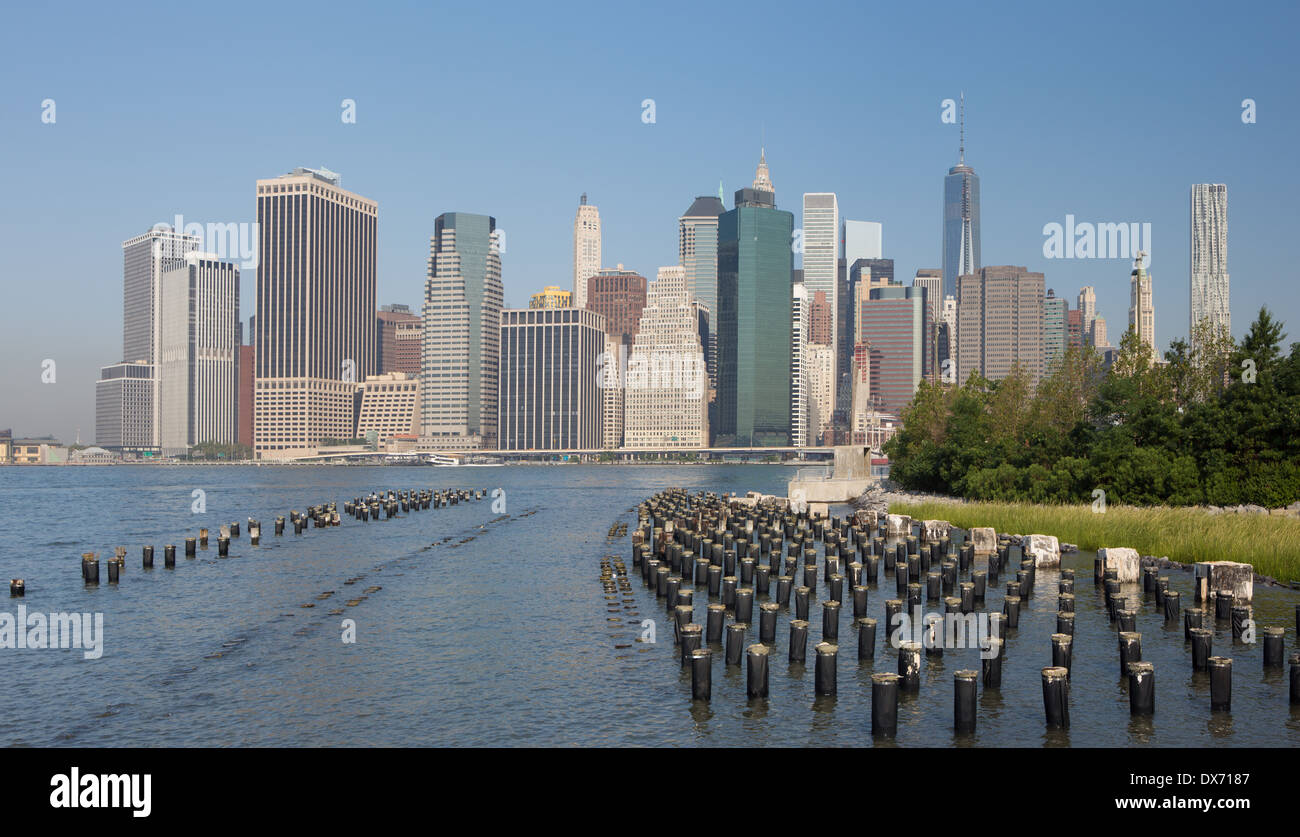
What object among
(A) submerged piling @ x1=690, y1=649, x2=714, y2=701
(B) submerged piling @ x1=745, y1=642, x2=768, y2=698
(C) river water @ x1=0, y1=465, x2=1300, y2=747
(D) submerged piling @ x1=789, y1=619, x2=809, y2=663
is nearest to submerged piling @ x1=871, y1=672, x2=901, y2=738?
(C) river water @ x1=0, y1=465, x2=1300, y2=747

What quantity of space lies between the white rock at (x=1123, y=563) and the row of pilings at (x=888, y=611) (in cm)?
25

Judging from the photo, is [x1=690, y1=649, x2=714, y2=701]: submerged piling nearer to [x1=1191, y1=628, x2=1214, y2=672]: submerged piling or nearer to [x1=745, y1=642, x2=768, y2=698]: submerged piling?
[x1=745, y1=642, x2=768, y2=698]: submerged piling

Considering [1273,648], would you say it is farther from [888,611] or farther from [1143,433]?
[1143,433]

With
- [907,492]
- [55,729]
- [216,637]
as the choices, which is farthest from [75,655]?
[907,492]

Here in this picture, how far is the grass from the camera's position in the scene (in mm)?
36250

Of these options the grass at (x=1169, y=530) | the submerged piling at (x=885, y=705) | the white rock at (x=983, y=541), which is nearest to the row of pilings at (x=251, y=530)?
the submerged piling at (x=885, y=705)

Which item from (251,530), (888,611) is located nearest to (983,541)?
(888,611)

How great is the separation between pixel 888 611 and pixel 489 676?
474 inches

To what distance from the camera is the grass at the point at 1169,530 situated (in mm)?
36250

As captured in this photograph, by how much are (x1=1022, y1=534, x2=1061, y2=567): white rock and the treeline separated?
1385 cm

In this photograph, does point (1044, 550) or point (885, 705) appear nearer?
point (885, 705)

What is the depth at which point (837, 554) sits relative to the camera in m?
48.9

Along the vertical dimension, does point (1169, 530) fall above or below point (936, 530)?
above

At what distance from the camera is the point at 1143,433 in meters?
58.3
